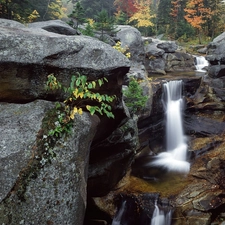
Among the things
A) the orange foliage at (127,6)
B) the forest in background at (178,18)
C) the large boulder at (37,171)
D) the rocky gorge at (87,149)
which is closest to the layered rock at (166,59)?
the forest in background at (178,18)

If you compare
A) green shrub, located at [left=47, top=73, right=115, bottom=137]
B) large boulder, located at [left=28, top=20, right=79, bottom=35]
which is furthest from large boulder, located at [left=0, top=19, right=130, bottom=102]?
large boulder, located at [left=28, top=20, right=79, bottom=35]

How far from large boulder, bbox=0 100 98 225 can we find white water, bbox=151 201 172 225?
13.2ft

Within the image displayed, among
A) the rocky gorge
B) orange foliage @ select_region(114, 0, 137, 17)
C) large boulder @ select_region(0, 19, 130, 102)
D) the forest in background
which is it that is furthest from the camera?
orange foliage @ select_region(114, 0, 137, 17)

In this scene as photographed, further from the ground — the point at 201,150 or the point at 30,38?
the point at 30,38

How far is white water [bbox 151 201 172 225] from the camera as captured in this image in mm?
7855

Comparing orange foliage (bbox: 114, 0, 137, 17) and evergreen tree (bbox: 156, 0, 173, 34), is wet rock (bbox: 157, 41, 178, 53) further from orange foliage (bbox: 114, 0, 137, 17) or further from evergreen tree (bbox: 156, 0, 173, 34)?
orange foliage (bbox: 114, 0, 137, 17)

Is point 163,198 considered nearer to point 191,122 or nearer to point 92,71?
point 92,71

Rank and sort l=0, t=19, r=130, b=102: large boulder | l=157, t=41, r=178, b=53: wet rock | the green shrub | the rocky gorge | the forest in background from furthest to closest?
the forest in background
l=157, t=41, r=178, b=53: wet rock
l=0, t=19, r=130, b=102: large boulder
the green shrub
the rocky gorge

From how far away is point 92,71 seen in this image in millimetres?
5512

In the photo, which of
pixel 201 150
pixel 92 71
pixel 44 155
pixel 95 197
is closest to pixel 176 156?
pixel 201 150

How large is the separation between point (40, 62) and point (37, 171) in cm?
237

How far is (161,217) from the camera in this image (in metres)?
7.95

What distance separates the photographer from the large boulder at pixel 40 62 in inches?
196

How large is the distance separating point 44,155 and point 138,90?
7259 mm
